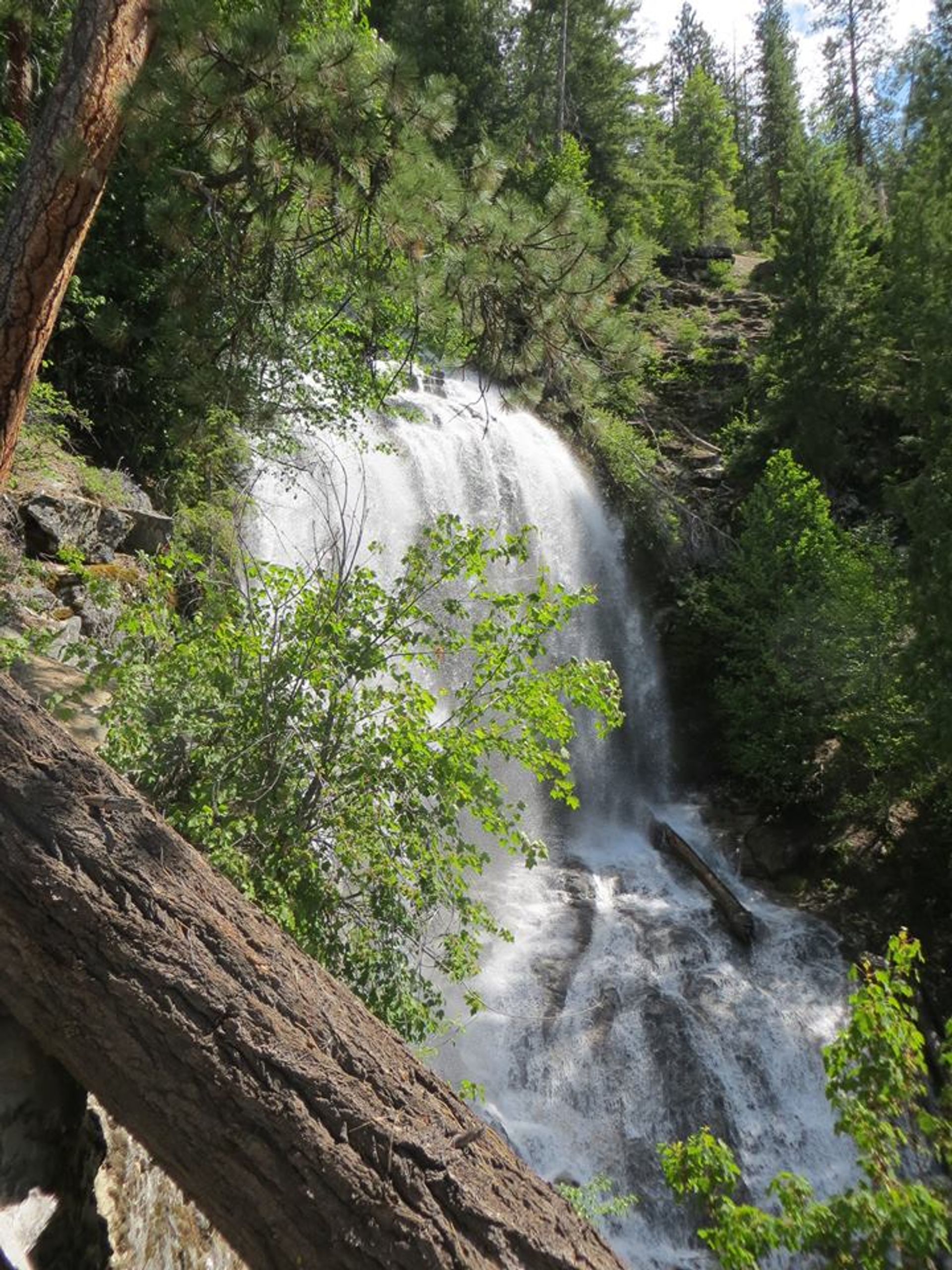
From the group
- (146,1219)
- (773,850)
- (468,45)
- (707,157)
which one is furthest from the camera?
(707,157)

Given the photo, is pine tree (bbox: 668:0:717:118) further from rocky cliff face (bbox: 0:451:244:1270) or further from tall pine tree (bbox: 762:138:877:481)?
rocky cliff face (bbox: 0:451:244:1270)

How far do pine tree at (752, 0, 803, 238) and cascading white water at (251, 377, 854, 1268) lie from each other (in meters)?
29.2

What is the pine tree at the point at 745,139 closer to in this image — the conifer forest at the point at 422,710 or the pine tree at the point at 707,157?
the pine tree at the point at 707,157

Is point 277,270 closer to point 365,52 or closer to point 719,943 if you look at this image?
point 365,52

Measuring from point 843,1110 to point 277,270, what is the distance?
5605mm

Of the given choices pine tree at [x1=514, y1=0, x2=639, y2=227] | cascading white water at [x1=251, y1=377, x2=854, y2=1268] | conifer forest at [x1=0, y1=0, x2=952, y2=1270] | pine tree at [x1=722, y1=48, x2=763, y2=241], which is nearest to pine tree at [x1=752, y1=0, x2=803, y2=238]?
pine tree at [x1=722, y1=48, x2=763, y2=241]

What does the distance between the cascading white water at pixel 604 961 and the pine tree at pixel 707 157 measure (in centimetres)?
2266

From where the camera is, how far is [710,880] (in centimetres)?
1152

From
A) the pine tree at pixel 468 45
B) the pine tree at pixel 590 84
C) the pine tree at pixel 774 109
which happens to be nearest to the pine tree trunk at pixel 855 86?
the pine tree at pixel 774 109

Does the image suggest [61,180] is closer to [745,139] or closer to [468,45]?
[468,45]

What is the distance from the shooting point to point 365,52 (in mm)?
4539

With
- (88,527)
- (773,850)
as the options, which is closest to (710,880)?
(773,850)

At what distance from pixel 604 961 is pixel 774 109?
131 feet

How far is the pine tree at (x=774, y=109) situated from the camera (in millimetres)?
37375
